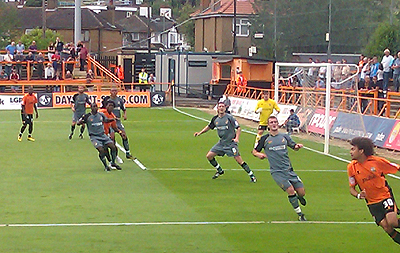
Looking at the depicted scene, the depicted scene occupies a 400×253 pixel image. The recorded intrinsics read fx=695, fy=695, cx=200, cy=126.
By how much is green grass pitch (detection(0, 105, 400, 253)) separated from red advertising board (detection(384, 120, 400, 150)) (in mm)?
2738

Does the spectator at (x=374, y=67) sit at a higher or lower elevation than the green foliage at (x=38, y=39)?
lower

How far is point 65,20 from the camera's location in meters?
97.9

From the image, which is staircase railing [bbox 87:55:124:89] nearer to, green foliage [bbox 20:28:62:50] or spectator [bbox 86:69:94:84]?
spectator [bbox 86:69:94:84]

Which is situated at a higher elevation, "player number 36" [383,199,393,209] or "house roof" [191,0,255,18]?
"house roof" [191,0,255,18]

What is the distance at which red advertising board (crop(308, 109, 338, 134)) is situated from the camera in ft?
93.4

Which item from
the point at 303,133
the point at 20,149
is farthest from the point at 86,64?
the point at 20,149

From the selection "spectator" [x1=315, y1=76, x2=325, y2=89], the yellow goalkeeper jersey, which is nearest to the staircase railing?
"spectator" [x1=315, y1=76, x2=325, y2=89]

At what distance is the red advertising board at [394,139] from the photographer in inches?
920

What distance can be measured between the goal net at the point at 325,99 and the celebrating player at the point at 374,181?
14.0m

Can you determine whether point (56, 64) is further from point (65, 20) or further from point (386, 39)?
point (65, 20)

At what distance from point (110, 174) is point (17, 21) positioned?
2953 inches

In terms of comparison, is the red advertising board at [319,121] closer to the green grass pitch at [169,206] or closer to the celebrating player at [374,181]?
the green grass pitch at [169,206]

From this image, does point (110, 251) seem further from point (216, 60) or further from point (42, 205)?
point (216, 60)

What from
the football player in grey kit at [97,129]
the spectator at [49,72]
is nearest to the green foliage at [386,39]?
the spectator at [49,72]
